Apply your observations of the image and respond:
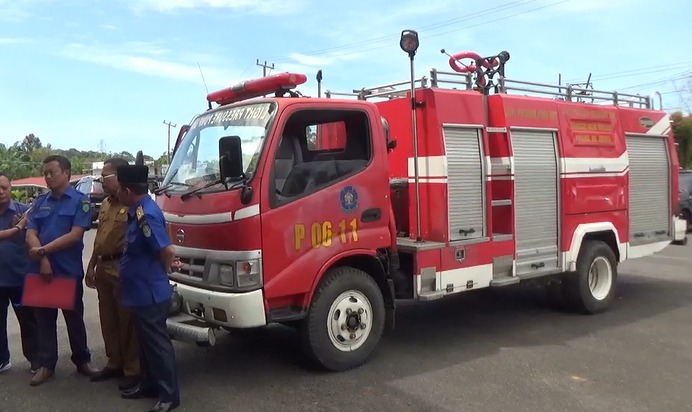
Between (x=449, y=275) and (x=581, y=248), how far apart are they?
2.33 meters

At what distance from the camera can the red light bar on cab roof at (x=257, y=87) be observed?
17.7 ft

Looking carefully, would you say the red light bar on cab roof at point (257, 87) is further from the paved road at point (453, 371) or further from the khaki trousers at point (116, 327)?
the paved road at point (453, 371)

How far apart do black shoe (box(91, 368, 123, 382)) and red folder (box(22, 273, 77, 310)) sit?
0.63 m

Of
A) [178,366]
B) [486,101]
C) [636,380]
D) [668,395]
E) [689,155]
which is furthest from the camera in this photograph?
[689,155]

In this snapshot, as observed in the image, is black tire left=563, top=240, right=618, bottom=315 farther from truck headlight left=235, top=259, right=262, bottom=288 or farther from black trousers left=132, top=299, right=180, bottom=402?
black trousers left=132, top=299, right=180, bottom=402

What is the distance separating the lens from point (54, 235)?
5.16 meters

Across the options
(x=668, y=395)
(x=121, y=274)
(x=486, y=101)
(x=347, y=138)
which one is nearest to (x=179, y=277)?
(x=121, y=274)

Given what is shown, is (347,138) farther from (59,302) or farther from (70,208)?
(59,302)

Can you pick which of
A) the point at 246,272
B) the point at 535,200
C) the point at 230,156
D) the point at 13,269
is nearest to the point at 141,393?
the point at 246,272

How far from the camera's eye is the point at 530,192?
22.7 feet

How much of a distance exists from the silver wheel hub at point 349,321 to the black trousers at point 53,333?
217cm

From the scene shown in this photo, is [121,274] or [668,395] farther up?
[121,274]

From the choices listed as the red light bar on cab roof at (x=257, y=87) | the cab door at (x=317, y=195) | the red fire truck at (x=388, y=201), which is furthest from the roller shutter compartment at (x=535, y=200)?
the red light bar on cab roof at (x=257, y=87)

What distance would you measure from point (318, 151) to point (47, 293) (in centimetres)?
264
